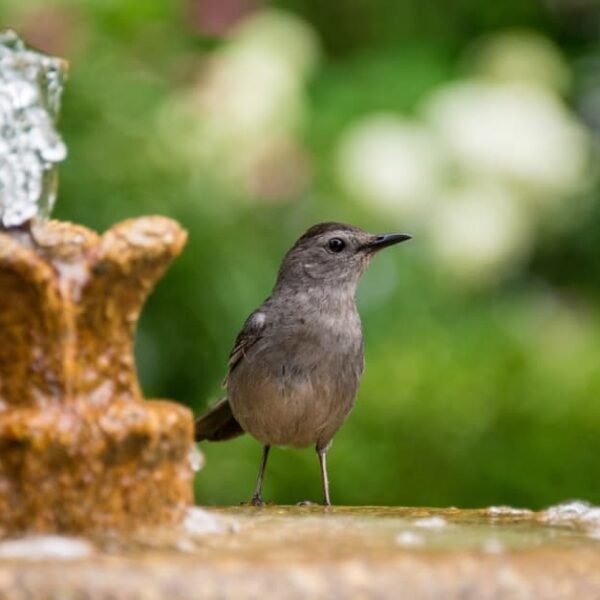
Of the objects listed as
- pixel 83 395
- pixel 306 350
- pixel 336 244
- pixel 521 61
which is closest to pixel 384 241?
pixel 336 244

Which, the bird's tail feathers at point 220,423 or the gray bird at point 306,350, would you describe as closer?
the gray bird at point 306,350

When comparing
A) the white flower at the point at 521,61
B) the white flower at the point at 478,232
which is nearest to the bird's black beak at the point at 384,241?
the white flower at the point at 478,232

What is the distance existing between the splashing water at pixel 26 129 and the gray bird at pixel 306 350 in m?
1.59

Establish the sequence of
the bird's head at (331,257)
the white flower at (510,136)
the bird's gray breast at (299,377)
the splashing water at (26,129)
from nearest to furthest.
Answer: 1. the splashing water at (26,129)
2. the bird's gray breast at (299,377)
3. the bird's head at (331,257)
4. the white flower at (510,136)

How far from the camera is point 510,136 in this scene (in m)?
8.88

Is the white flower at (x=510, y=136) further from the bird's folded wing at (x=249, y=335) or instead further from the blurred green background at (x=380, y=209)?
the bird's folded wing at (x=249, y=335)

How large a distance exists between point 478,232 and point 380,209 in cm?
53

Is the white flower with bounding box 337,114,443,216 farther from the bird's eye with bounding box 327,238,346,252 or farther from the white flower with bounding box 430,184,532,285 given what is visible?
the bird's eye with bounding box 327,238,346,252

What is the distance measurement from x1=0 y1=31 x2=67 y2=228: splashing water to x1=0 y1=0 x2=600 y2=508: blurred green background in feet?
9.88

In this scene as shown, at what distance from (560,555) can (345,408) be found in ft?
8.54

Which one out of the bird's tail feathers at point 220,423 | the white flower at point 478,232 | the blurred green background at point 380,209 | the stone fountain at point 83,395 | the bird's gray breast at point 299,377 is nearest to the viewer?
the stone fountain at point 83,395

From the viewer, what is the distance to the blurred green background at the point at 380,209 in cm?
671

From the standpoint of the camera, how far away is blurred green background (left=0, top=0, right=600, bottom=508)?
6.71m

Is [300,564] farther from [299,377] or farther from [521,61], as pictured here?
[521,61]
